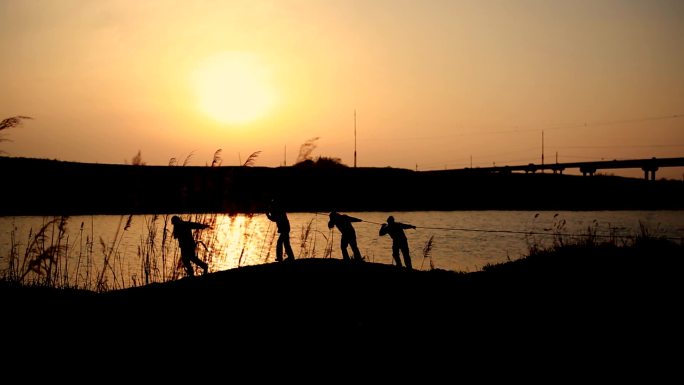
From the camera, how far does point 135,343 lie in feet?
26.3

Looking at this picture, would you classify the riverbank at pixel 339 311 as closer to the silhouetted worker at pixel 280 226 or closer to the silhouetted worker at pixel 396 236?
the silhouetted worker at pixel 280 226

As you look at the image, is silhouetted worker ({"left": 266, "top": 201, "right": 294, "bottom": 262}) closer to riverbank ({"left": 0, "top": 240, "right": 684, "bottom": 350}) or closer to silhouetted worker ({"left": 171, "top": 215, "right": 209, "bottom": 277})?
silhouetted worker ({"left": 171, "top": 215, "right": 209, "bottom": 277})

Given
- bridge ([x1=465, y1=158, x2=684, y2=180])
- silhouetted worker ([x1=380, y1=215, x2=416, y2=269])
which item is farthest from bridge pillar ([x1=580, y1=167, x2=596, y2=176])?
silhouetted worker ([x1=380, y1=215, x2=416, y2=269])

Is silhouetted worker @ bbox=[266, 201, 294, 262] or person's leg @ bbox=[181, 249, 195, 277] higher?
silhouetted worker @ bbox=[266, 201, 294, 262]

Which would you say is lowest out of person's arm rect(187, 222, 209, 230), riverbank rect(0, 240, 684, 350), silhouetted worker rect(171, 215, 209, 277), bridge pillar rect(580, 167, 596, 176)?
riverbank rect(0, 240, 684, 350)

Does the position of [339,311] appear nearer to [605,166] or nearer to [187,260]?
[187,260]

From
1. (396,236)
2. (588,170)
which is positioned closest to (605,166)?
(588,170)

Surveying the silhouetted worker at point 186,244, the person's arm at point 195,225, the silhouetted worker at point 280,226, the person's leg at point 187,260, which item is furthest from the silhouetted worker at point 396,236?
the person's leg at point 187,260

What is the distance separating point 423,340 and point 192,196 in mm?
9393

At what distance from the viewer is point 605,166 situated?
11100 cm

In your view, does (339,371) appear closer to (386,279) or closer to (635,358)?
(386,279)

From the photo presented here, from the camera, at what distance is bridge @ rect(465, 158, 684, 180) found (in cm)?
9975

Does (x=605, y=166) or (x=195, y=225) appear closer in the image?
(x=195, y=225)

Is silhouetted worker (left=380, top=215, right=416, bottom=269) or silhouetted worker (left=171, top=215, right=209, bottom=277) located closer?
silhouetted worker (left=171, top=215, right=209, bottom=277)
